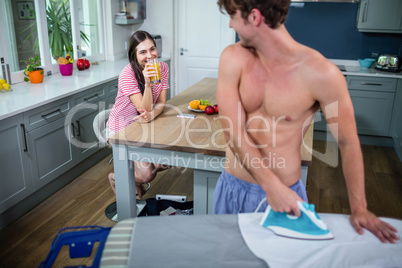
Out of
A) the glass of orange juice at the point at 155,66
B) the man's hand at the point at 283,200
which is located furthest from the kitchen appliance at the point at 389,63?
the man's hand at the point at 283,200

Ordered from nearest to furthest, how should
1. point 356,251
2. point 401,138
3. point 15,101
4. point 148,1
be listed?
point 356,251 < point 15,101 < point 401,138 < point 148,1

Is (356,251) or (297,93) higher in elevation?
(297,93)

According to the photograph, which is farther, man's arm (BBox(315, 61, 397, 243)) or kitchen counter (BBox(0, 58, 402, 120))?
kitchen counter (BBox(0, 58, 402, 120))

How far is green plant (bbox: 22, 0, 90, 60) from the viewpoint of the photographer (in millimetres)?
3695

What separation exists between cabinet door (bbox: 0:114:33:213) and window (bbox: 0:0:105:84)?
831 mm

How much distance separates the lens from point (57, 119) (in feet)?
9.63

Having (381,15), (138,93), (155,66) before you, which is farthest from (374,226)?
(381,15)

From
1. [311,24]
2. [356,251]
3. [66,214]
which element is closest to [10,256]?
[66,214]

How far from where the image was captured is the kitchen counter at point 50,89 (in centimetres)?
255

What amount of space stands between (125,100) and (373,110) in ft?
9.88

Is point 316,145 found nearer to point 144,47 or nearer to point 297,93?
point 144,47

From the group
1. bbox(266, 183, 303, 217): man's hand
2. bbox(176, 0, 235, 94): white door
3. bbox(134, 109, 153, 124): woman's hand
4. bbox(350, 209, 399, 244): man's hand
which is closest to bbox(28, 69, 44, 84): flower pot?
bbox(134, 109, 153, 124): woman's hand

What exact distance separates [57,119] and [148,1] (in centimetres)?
286

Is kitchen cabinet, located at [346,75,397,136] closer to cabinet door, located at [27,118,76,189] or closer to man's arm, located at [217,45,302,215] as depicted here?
cabinet door, located at [27,118,76,189]
